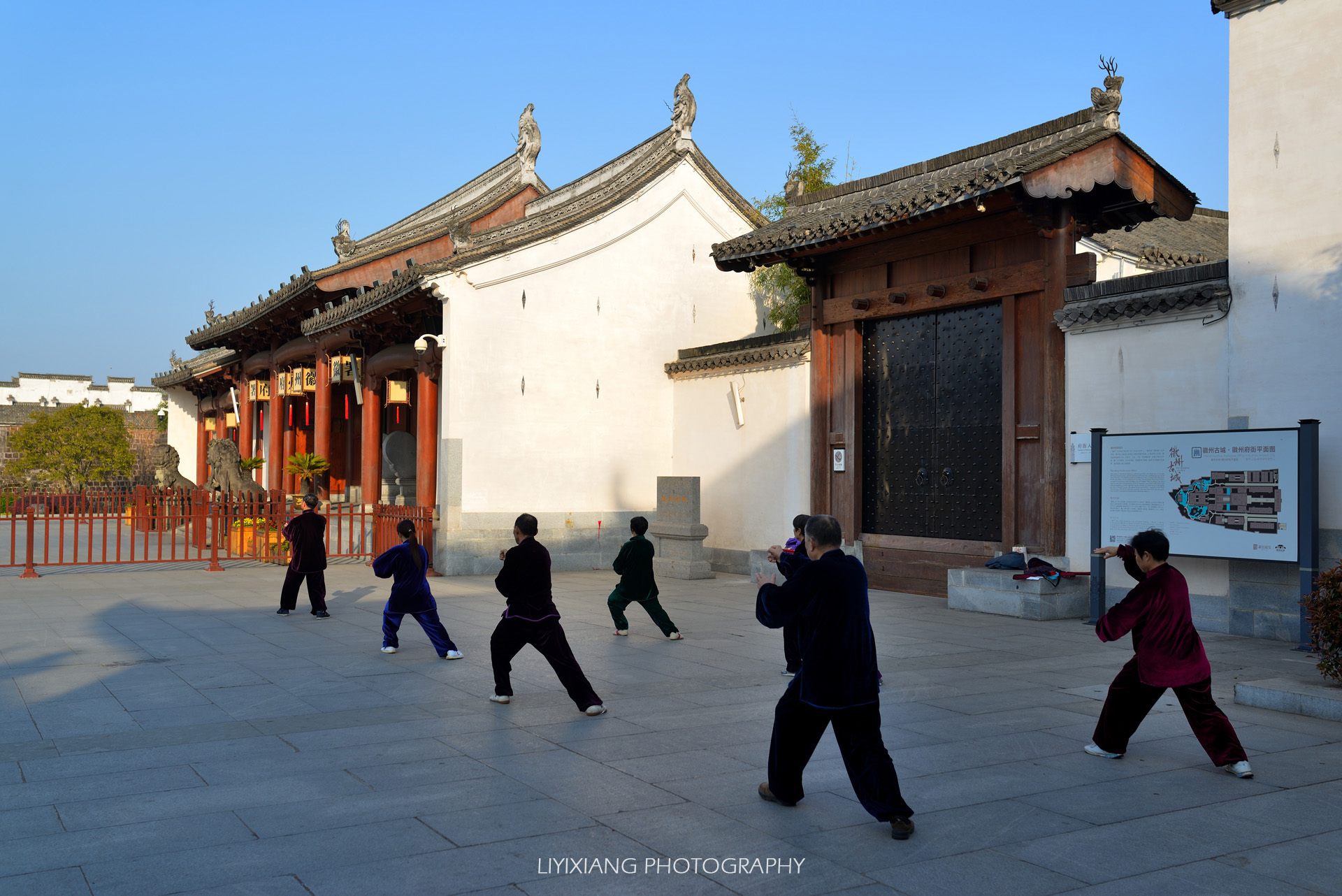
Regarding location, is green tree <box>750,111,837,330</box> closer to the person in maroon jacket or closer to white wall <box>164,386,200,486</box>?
the person in maroon jacket

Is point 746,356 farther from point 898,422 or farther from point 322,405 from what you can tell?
point 322,405

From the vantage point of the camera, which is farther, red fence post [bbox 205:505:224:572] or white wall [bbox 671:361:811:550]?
red fence post [bbox 205:505:224:572]

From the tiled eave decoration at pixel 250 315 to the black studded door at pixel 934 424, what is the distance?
12.5 meters

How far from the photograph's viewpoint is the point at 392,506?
15781mm

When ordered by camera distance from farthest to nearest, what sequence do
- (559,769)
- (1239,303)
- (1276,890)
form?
1. (1239,303)
2. (559,769)
3. (1276,890)

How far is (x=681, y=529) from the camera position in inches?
582

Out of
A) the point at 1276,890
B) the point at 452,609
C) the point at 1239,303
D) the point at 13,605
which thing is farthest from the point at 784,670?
the point at 13,605

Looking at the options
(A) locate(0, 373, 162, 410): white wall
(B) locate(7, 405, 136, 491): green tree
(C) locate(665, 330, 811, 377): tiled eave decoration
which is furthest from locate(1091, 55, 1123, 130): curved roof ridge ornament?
(A) locate(0, 373, 162, 410): white wall

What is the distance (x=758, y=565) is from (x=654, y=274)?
640 centimetres

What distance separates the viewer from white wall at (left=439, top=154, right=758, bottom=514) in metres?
15.2

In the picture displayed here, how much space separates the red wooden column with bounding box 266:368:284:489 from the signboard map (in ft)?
67.6

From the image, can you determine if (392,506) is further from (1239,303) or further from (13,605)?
(1239,303)

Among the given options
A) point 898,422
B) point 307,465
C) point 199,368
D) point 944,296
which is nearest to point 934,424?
point 898,422

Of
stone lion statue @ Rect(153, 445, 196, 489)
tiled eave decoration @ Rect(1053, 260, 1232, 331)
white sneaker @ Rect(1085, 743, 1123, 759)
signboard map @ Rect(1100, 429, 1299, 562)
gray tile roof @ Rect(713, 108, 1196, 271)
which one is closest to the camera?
white sneaker @ Rect(1085, 743, 1123, 759)
